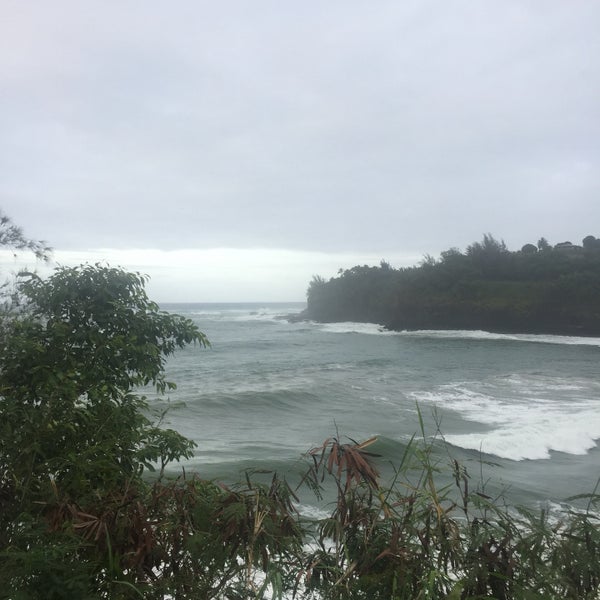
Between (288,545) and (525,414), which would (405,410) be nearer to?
(525,414)

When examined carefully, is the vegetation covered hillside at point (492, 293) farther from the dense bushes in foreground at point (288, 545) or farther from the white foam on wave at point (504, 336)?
the dense bushes in foreground at point (288, 545)

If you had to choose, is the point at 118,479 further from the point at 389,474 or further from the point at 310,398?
the point at 310,398

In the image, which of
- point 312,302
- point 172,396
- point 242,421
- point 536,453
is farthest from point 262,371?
point 312,302

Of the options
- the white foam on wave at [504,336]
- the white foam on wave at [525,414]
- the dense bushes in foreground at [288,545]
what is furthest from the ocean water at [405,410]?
the white foam on wave at [504,336]

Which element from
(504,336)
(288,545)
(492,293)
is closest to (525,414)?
(288,545)

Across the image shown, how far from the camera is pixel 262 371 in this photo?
79.6 ft

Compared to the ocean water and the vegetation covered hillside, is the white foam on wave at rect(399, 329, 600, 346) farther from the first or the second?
the ocean water

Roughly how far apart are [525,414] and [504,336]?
3426cm

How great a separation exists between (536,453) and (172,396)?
11.1 meters

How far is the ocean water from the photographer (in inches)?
368

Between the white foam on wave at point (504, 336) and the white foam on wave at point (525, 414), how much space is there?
21.6m

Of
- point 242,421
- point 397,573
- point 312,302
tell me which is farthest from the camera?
point 312,302

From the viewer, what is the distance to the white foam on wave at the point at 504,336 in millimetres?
40872

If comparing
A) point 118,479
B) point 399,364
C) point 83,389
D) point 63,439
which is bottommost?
point 399,364
